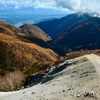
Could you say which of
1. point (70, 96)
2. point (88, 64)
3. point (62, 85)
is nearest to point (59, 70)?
point (88, 64)

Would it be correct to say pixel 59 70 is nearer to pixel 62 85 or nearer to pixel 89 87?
pixel 62 85

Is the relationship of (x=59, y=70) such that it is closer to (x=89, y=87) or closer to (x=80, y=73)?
A: (x=80, y=73)

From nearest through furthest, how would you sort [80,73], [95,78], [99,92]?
[99,92]
[95,78]
[80,73]

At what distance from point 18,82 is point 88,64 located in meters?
29.1

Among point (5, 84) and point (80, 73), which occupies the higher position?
point (80, 73)

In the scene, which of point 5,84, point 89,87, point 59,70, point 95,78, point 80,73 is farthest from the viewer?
point 5,84

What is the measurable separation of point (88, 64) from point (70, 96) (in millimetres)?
14922

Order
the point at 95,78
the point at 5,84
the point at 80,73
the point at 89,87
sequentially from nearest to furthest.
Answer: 1. the point at 89,87
2. the point at 95,78
3. the point at 80,73
4. the point at 5,84

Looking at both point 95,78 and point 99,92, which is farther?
point 95,78

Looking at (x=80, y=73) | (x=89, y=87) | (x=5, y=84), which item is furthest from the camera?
(x=5, y=84)

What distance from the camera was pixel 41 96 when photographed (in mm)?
38375

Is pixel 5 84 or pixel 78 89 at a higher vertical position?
pixel 78 89

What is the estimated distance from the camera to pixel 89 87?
3634cm

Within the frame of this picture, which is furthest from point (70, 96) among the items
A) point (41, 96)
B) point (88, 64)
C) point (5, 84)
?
point (5, 84)
